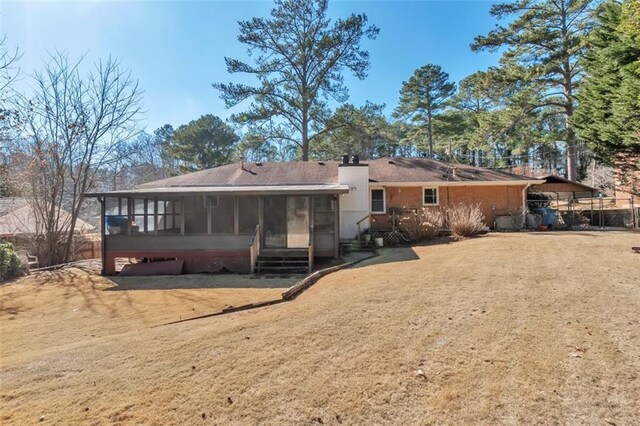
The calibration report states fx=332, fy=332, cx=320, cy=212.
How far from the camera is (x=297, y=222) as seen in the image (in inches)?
520

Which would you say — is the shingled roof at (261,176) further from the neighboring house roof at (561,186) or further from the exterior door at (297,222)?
the neighboring house roof at (561,186)

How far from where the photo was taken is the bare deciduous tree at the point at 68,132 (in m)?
14.9

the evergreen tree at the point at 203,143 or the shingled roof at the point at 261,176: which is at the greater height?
the evergreen tree at the point at 203,143

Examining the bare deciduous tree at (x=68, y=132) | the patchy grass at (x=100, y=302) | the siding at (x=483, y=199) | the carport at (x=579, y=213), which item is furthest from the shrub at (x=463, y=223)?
the bare deciduous tree at (x=68, y=132)

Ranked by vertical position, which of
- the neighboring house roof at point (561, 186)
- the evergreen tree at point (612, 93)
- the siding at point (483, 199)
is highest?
the evergreen tree at point (612, 93)

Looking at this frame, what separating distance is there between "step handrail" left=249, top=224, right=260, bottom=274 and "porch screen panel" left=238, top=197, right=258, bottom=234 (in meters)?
1.30

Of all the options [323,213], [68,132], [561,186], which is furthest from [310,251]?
[561,186]

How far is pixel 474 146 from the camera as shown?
25.2 meters

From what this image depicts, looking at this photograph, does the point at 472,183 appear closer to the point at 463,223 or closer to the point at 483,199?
the point at 483,199

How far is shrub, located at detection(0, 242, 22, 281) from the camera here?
476 inches

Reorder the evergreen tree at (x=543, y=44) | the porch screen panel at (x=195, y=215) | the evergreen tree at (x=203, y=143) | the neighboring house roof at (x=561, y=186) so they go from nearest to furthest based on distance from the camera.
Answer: the porch screen panel at (x=195, y=215) → the neighboring house roof at (x=561, y=186) → the evergreen tree at (x=543, y=44) → the evergreen tree at (x=203, y=143)

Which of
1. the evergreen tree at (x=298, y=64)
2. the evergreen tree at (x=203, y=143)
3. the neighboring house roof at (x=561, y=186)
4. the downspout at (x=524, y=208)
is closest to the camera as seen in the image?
the downspout at (x=524, y=208)

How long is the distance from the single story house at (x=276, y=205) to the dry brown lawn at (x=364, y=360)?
546 cm

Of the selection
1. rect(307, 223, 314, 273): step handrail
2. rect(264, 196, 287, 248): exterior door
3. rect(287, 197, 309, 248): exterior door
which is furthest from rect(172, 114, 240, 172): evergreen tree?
rect(307, 223, 314, 273): step handrail
